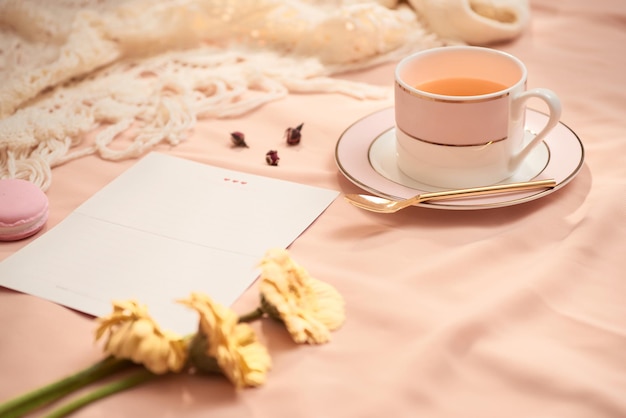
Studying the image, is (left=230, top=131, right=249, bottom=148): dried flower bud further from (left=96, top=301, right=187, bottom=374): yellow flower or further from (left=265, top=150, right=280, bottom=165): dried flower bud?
(left=96, top=301, right=187, bottom=374): yellow flower

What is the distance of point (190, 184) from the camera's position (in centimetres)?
81

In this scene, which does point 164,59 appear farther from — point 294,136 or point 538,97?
point 538,97

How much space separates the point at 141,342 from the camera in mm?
508

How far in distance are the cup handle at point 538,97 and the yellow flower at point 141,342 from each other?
1.34ft

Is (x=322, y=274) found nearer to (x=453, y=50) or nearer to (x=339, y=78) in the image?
(x=453, y=50)

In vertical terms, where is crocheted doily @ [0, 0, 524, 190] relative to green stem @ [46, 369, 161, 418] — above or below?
above

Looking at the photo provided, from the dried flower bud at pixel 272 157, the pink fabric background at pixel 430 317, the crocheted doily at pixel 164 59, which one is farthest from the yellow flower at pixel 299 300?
the crocheted doily at pixel 164 59

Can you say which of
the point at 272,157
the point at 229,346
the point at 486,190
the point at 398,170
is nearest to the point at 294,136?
the point at 272,157

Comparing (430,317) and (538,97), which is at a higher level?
(538,97)

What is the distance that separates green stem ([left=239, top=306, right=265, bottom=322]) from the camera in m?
0.58

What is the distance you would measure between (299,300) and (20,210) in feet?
1.06

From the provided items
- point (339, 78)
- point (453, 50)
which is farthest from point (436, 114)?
point (339, 78)

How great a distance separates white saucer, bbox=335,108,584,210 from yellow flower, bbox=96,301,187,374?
0.97ft

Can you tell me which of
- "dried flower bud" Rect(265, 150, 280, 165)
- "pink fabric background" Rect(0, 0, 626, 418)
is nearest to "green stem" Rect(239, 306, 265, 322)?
"pink fabric background" Rect(0, 0, 626, 418)
